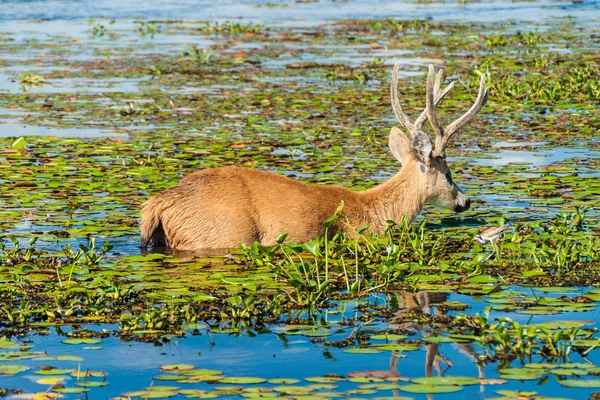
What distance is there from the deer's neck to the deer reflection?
233cm

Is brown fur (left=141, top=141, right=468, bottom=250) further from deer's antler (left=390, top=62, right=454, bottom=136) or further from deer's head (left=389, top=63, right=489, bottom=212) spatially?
deer's antler (left=390, top=62, right=454, bottom=136)

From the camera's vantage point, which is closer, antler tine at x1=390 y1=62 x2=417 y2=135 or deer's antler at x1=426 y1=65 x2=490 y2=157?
deer's antler at x1=426 y1=65 x2=490 y2=157

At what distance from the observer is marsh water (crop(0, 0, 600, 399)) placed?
22.0ft


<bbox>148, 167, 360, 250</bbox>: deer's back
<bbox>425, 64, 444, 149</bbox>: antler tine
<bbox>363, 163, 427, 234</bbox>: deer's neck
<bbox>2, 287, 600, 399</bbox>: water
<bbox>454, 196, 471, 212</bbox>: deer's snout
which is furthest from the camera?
<bbox>454, 196, 471, 212</bbox>: deer's snout

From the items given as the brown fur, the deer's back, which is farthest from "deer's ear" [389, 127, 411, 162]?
the deer's back

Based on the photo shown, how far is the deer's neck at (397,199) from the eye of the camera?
35.2ft

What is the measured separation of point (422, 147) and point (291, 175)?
2.47m

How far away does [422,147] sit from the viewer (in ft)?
35.8

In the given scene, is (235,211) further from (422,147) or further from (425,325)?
(425,325)

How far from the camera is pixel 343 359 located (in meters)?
6.87

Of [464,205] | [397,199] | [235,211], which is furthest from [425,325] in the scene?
[464,205]

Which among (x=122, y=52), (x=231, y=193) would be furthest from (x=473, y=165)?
(x=122, y=52)

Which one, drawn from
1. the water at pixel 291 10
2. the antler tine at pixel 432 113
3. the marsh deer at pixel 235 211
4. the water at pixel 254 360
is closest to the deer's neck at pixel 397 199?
the marsh deer at pixel 235 211

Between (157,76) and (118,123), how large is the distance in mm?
5629
